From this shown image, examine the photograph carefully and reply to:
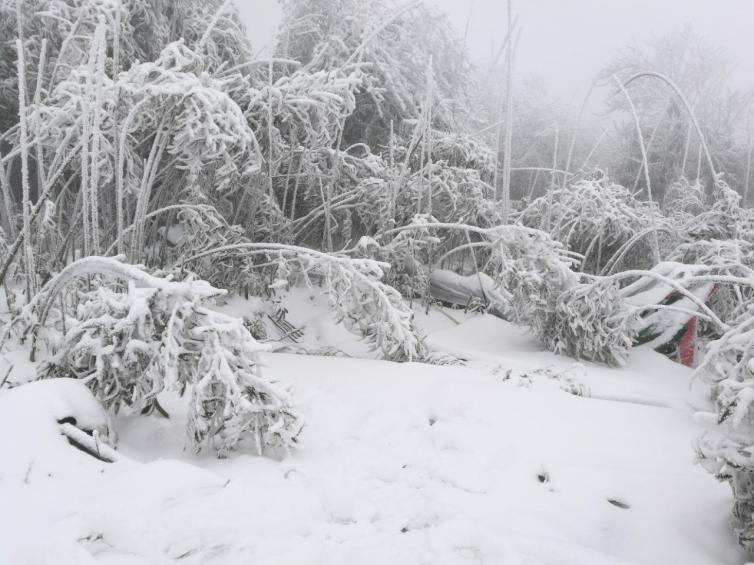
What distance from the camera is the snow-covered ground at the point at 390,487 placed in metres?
1.40

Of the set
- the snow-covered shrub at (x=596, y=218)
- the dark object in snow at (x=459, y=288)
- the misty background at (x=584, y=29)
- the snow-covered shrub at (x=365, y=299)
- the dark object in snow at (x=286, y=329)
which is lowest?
the dark object in snow at (x=286, y=329)

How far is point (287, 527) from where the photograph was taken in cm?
151

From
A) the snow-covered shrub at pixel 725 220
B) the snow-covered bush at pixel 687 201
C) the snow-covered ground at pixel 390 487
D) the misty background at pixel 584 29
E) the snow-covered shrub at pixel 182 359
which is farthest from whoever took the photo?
the misty background at pixel 584 29

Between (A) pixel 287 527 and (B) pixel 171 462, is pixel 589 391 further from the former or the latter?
(B) pixel 171 462

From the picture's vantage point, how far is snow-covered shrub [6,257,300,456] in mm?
1907

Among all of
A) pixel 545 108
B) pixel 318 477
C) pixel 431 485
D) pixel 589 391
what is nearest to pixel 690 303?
pixel 589 391

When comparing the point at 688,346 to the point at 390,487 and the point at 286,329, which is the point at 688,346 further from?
the point at 390,487

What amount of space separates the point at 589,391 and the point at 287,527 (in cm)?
206

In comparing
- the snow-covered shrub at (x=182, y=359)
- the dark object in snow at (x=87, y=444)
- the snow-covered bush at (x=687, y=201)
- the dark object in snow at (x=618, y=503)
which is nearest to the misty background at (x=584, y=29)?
the snow-covered bush at (x=687, y=201)

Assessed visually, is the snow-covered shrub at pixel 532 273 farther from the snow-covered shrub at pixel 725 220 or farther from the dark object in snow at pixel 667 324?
the snow-covered shrub at pixel 725 220

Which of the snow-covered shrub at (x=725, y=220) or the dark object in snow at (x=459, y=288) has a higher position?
the snow-covered shrub at (x=725, y=220)

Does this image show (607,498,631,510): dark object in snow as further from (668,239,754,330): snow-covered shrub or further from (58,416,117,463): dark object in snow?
(668,239,754,330): snow-covered shrub

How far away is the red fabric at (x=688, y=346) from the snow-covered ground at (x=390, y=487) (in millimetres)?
1365

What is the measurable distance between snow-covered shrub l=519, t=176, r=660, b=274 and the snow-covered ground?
2.60m
